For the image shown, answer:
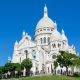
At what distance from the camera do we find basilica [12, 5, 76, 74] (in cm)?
8625

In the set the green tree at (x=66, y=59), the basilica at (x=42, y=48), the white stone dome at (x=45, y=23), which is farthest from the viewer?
the white stone dome at (x=45, y=23)

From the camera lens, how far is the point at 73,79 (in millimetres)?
57094

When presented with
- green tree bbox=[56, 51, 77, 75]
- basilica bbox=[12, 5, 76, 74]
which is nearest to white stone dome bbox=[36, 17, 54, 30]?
basilica bbox=[12, 5, 76, 74]

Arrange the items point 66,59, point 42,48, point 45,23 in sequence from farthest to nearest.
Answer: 1. point 45,23
2. point 42,48
3. point 66,59

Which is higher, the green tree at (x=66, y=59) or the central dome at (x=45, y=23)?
the central dome at (x=45, y=23)

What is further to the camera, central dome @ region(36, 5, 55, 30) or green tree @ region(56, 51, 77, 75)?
central dome @ region(36, 5, 55, 30)

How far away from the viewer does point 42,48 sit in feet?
299

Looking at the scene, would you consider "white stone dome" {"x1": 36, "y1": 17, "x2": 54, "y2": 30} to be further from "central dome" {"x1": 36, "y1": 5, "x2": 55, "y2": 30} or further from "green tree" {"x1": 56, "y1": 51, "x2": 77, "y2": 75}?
"green tree" {"x1": 56, "y1": 51, "x2": 77, "y2": 75}

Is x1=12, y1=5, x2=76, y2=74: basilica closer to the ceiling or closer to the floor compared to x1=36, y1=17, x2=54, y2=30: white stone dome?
closer to the floor

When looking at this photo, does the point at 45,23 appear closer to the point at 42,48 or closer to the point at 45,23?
the point at 45,23

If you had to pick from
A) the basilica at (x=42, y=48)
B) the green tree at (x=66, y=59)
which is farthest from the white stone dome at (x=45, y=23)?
the green tree at (x=66, y=59)

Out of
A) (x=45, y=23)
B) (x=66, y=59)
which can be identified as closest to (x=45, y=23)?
(x=45, y=23)

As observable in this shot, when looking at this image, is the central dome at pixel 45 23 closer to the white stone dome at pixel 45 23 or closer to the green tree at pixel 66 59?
the white stone dome at pixel 45 23

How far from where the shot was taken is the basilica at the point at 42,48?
283 ft
